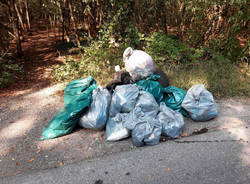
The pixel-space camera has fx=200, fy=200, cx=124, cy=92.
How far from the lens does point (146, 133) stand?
2.46 metres

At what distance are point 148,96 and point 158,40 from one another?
2566 mm

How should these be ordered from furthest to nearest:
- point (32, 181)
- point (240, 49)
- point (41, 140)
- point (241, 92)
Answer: point (240, 49)
point (241, 92)
point (41, 140)
point (32, 181)

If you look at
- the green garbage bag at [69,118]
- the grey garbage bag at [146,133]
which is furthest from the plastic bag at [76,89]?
the grey garbage bag at [146,133]

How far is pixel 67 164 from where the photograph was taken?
7.43ft

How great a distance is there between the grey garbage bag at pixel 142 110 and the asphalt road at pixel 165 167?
0.34 metres

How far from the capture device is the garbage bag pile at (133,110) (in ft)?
8.42

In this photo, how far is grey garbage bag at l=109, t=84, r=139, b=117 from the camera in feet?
9.04

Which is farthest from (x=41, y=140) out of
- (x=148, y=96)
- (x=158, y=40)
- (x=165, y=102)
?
(x=158, y=40)

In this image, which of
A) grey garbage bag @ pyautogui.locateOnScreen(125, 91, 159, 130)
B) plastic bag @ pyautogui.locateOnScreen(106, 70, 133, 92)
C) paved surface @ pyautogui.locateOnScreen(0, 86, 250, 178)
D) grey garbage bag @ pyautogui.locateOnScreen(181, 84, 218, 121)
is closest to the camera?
paved surface @ pyautogui.locateOnScreen(0, 86, 250, 178)

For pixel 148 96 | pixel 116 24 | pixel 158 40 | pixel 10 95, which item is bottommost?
pixel 10 95

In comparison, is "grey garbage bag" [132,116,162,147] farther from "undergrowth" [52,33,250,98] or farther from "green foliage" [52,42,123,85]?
"green foliage" [52,42,123,85]

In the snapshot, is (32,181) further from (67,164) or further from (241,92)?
(241,92)

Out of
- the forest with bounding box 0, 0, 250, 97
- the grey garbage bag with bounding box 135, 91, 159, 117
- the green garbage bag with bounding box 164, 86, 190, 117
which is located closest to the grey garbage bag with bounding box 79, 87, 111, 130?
the grey garbage bag with bounding box 135, 91, 159, 117

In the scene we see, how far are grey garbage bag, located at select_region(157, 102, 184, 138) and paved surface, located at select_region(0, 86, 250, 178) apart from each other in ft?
0.45
